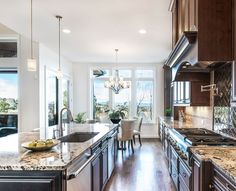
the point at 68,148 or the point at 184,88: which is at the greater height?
the point at 184,88

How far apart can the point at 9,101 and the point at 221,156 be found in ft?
20.7

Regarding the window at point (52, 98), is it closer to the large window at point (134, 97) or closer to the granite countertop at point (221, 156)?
the large window at point (134, 97)

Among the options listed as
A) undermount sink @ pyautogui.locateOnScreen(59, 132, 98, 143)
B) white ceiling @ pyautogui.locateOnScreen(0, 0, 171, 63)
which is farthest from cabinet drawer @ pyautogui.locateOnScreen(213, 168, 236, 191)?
white ceiling @ pyautogui.locateOnScreen(0, 0, 171, 63)

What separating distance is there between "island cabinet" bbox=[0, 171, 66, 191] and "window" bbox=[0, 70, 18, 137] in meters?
5.48

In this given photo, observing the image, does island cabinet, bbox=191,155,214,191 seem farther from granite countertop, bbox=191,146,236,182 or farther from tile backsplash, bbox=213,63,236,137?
tile backsplash, bbox=213,63,236,137

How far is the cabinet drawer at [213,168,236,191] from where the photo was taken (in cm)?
162

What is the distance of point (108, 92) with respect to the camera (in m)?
10.1

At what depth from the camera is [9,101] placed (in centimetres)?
716

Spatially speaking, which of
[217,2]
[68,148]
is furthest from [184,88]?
[68,148]

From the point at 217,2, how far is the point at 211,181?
166 centimetres

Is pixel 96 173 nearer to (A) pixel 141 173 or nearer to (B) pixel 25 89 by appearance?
(A) pixel 141 173

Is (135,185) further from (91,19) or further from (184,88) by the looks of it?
(91,19)

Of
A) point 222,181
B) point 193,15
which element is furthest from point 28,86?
point 222,181

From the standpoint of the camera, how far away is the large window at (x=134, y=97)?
393 inches
